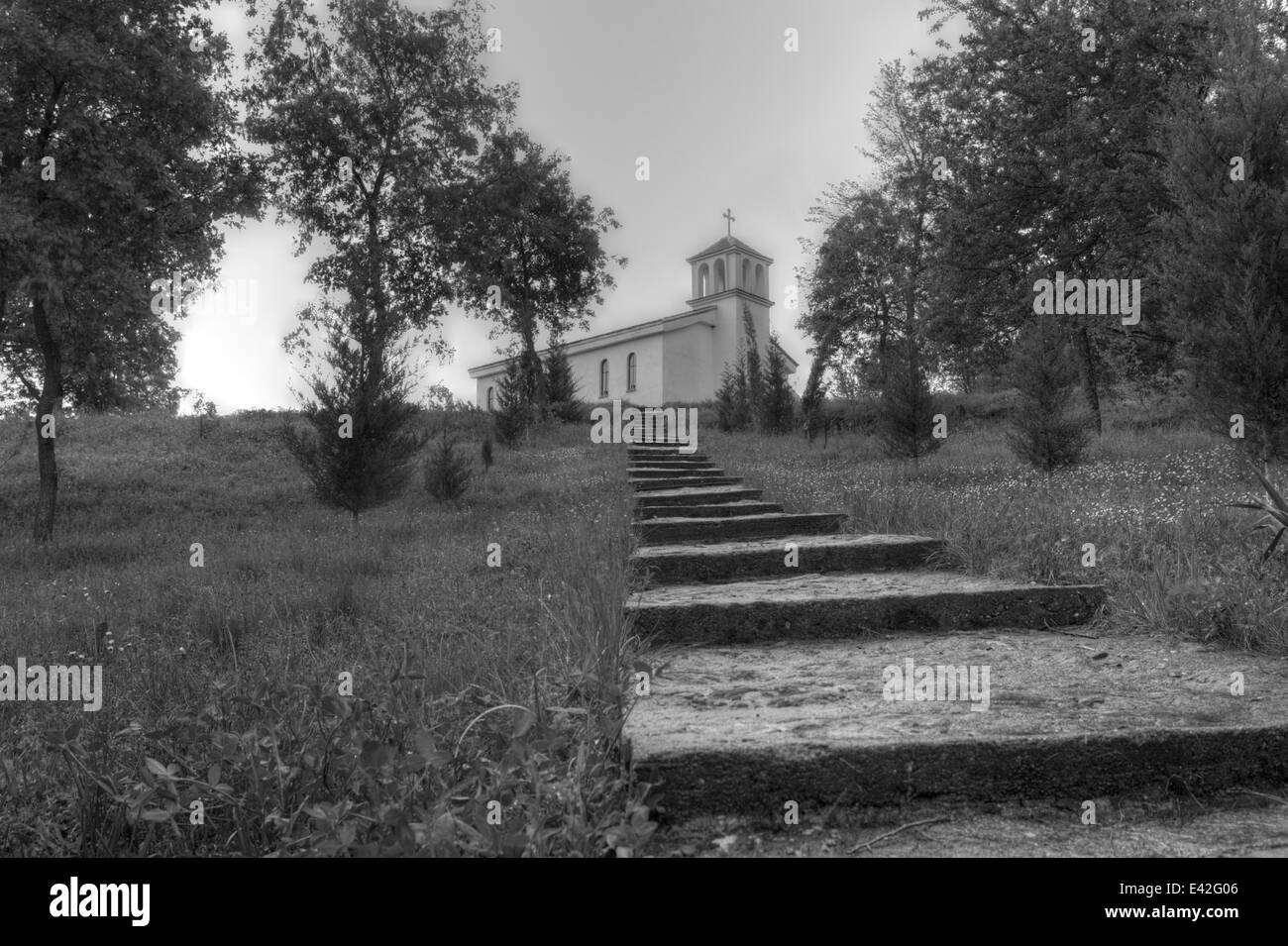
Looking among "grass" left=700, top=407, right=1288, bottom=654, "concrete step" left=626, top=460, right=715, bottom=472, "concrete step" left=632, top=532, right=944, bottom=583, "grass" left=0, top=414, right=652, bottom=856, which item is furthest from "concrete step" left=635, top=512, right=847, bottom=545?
"concrete step" left=626, top=460, right=715, bottom=472

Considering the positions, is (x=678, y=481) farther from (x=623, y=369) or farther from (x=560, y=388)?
(x=623, y=369)

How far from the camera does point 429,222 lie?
79.7 ft

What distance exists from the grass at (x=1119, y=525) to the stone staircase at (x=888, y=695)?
0.93 feet

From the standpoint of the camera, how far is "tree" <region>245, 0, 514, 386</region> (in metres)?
23.2

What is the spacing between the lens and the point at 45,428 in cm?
1194


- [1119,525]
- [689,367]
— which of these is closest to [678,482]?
[1119,525]

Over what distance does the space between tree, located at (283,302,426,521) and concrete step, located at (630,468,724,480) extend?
3.65 meters

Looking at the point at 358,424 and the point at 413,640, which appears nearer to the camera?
the point at 413,640

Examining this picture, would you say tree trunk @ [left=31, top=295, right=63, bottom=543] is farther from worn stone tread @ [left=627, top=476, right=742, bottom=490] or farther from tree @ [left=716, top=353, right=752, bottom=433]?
tree @ [left=716, top=353, right=752, bottom=433]

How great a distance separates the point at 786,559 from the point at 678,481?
6.85m

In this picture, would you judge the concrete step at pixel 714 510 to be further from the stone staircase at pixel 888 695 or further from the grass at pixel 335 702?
the stone staircase at pixel 888 695

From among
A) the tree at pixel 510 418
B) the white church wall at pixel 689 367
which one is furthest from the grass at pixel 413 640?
the white church wall at pixel 689 367
